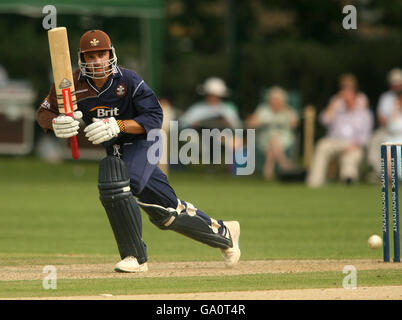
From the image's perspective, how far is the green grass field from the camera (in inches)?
340

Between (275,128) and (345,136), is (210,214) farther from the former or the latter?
(275,128)

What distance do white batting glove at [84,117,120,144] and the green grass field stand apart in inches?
46.3

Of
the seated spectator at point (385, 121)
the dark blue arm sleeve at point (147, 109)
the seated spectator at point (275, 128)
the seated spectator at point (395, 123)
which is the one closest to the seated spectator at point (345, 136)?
the seated spectator at point (385, 121)

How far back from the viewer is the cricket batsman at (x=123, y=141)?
8.87 metres

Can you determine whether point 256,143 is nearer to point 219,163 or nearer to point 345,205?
point 219,163

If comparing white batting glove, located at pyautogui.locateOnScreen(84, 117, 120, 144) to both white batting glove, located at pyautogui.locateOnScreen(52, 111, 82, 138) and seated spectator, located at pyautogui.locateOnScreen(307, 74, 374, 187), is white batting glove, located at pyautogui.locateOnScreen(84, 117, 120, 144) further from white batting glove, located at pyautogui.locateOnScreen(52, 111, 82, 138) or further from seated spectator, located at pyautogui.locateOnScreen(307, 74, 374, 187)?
seated spectator, located at pyautogui.locateOnScreen(307, 74, 374, 187)

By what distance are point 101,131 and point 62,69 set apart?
65 centimetres

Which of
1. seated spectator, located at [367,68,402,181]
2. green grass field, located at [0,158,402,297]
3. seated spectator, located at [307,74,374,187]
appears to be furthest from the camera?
seated spectator, located at [307,74,374,187]

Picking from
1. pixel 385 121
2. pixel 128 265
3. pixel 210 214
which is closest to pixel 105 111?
pixel 128 265

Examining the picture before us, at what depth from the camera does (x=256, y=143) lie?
23.8 meters

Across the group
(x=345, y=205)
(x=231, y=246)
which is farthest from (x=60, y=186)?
(x=231, y=246)

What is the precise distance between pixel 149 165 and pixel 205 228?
0.82 metres

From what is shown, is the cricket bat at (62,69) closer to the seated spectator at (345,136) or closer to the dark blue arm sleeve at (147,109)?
the dark blue arm sleeve at (147,109)

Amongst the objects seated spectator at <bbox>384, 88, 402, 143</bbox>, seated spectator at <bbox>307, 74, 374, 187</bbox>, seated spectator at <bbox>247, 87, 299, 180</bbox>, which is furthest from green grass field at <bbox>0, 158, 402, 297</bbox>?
seated spectator at <bbox>384, 88, 402, 143</bbox>
